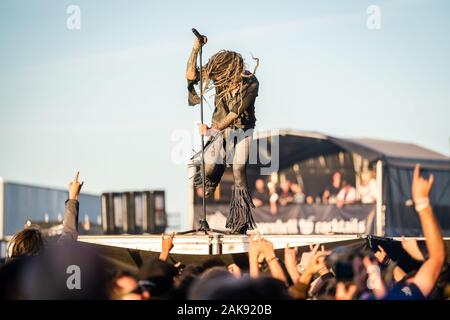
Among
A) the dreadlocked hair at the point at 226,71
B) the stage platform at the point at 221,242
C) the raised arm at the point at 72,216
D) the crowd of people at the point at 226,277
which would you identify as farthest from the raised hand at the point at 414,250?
the dreadlocked hair at the point at 226,71

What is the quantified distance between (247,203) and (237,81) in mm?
1328

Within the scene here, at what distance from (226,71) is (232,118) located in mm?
538

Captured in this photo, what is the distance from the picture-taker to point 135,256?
32.5 feet

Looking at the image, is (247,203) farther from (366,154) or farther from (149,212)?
(149,212)

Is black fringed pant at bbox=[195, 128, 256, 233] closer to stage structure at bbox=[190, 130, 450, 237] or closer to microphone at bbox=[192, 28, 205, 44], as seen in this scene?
microphone at bbox=[192, 28, 205, 44]

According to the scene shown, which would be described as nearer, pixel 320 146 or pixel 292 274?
pixel 292 274

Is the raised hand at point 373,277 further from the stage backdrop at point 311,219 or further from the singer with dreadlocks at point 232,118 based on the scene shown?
the stage backdrop at point 311,219

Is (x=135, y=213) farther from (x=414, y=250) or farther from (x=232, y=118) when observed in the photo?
(x=414, y=250)

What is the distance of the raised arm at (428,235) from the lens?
6.20 meters

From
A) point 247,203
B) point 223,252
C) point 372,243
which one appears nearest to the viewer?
point 372,243

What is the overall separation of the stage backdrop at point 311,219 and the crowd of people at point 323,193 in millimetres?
250

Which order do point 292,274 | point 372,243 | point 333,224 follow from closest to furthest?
point 292,274 < point 372,243 < point 333,224

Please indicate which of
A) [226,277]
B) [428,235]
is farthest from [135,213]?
[226,277]
